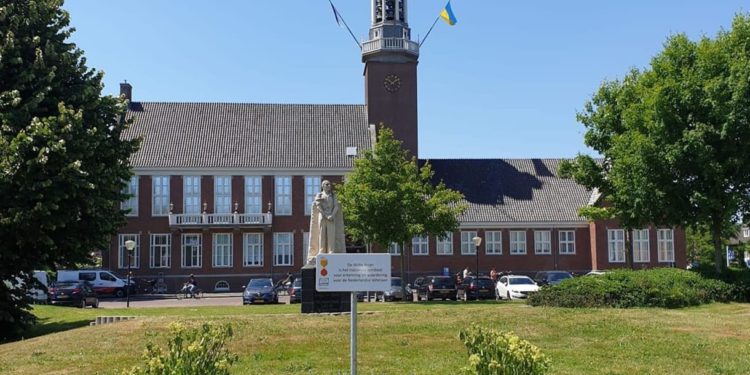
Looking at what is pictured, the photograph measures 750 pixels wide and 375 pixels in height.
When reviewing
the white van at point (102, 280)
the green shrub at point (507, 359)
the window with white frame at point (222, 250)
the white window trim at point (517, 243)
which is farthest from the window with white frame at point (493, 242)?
the green shrub at point (507, 359)

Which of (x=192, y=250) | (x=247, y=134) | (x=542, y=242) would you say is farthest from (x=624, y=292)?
(x=247, y=134)

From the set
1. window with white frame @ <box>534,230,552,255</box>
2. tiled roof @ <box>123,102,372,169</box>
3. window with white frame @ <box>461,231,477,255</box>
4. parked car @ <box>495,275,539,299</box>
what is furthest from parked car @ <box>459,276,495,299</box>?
tiled roof @ <box>123,102,372,169</box>

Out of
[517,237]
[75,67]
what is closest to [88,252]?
[75,67]

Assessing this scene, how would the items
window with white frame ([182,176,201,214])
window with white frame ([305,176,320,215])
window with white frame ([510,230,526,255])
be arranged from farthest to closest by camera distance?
window with white frame ([510,230,526,255]), window with white frame ([305,176,320,215]), window with white frame ([182,176,201,214])

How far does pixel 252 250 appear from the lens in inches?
2128

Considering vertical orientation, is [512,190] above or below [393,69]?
below

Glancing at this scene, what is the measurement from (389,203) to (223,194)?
20.4 meters

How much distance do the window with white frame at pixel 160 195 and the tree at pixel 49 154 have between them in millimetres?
30384

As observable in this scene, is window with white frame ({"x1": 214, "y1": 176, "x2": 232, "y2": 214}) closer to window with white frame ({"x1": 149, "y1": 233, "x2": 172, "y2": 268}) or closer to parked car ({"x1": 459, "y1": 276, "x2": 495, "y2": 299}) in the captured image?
window with white frame ({"x1": 149, "y1": 233, "x2": 172, "y2": 268})

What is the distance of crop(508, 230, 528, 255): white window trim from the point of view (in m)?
55.6

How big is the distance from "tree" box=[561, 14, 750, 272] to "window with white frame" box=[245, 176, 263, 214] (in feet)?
91.5

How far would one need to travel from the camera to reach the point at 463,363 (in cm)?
1339

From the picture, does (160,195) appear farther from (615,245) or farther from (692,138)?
(692,138)

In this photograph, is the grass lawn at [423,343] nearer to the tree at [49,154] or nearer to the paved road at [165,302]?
the tree at [49,154]
